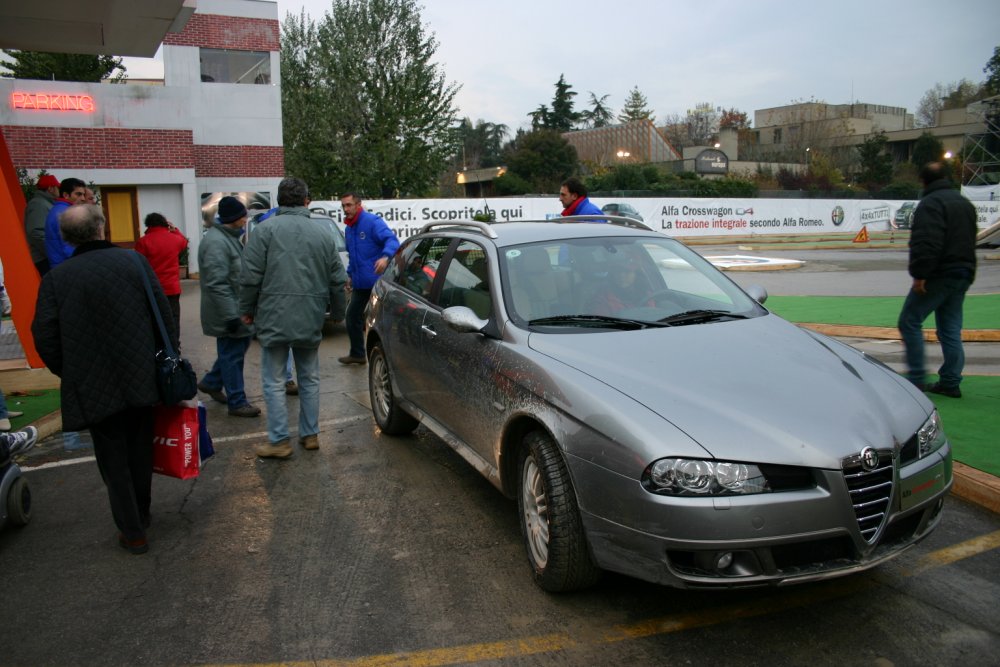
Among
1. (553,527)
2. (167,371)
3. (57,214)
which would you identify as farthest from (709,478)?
(57,214)

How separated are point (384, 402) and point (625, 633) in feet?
11.1

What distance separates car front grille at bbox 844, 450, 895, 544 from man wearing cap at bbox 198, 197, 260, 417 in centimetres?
513

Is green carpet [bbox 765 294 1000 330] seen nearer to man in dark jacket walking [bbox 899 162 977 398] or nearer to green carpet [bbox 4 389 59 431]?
man in dark jacket walking [bbox 899 162 977 398]

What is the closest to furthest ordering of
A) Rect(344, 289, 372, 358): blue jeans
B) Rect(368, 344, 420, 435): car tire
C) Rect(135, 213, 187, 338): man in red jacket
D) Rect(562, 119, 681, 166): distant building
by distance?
Rect(368, 344, 420, 435): car tire < Rect(135, 213, 187, 338): man in red jacket < Rect(344, 289, 372, 358): blue jeans < Rect(562, 119, 681, 166): distant building

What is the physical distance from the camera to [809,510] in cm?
291

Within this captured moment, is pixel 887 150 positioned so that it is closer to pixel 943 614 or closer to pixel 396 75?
pixel 396 75

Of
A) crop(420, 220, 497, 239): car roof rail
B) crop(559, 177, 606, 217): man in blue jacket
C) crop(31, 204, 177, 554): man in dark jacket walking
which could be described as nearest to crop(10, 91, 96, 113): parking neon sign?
crop(559, 177, 606, 217): man in blue jacket

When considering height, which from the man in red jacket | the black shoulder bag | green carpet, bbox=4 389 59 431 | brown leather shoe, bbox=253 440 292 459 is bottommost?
brown leather shoe, bbox=253 440 292 459

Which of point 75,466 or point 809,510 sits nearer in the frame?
point 809,510

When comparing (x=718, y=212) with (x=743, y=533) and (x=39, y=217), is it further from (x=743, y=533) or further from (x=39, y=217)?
(x=743, y=533)

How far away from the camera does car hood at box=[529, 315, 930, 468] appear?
3004 mm

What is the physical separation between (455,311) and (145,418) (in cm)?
181

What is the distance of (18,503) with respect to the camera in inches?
172

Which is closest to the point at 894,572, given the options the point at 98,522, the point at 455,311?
the point at 455,311
